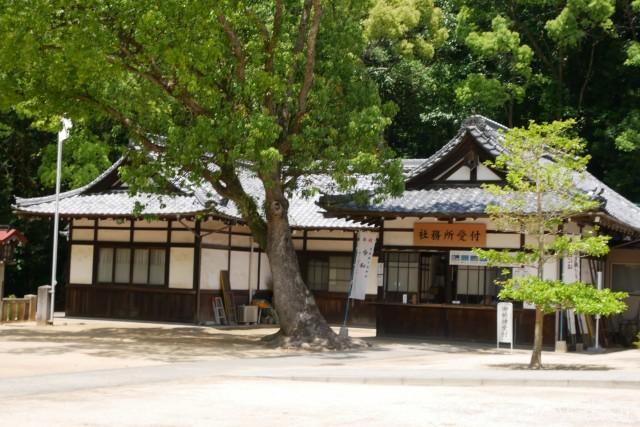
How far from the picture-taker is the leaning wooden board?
31.8 meters

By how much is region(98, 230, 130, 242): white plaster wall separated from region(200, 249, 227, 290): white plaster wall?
9.38 ft

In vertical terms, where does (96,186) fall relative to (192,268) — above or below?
above

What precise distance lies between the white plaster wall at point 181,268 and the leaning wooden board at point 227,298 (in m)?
1.26

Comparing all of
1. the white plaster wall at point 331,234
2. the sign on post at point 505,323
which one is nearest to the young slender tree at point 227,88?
the sign on post at point 505,323

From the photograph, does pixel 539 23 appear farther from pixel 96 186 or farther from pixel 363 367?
pixel 363 367

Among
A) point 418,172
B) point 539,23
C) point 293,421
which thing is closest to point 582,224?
point 418,172

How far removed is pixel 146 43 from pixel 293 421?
12.5 meters

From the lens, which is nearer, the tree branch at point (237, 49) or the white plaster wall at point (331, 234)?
the tree branch at point (237, 49)

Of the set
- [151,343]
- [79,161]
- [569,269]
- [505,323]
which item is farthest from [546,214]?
[79,161]

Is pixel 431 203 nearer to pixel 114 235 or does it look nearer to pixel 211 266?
pixel 211 266

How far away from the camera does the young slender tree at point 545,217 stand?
1911 cm

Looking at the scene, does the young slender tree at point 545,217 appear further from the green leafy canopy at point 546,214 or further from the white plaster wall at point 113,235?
the white plaster wall at point 113,235

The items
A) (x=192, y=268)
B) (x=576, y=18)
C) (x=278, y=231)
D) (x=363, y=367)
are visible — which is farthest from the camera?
(x=576, y=18)

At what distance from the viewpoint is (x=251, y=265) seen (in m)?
33.8
